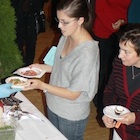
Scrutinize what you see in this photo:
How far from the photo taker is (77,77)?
→ 1.84 m

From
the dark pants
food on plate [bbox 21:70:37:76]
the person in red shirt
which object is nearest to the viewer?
food on plate [bbox 21:70:37:76]

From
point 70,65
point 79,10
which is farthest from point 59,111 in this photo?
point 79,10

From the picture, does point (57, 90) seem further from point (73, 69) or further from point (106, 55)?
point (106, 55)

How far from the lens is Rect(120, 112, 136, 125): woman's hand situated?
1.71 m

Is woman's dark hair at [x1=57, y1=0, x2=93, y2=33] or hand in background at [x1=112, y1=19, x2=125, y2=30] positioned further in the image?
hand in background at [x1=112, y1=19, x2=125, y2=30]

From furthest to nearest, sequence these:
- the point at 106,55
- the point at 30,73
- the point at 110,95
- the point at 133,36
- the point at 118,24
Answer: the point at 106,55, the point at 118,24, the point at 30,73, the point at 110,95, the point at 133,36

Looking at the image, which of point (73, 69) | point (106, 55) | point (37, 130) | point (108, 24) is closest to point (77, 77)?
point (73, 69)

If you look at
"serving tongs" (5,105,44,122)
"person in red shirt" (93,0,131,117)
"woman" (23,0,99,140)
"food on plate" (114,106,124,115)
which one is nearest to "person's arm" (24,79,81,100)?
"woman" (23,0,99,140)

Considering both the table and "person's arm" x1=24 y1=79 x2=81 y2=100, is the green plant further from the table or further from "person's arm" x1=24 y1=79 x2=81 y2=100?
the table

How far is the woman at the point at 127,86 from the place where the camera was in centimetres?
171

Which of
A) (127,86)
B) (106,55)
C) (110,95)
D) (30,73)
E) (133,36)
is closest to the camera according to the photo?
(133,36)

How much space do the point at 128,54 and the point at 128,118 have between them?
304 mm

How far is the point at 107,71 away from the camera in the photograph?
318 cm

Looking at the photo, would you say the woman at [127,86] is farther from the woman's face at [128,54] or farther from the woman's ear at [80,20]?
the woman's ear at [80,20]
